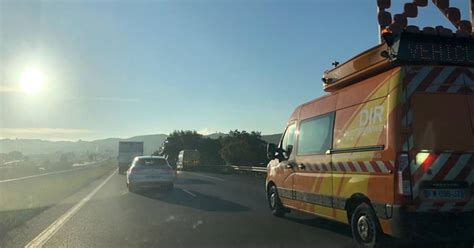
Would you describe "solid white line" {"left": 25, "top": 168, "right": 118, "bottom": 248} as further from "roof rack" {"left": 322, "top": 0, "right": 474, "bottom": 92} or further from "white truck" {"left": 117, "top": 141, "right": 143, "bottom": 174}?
"white truck" {"left": 117, "top": 141, "right": 143, "bottom": 174}

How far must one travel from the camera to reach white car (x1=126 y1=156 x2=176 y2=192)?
2078cm

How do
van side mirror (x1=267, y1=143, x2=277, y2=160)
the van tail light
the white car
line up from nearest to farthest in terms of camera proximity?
the van tail light, van side mirror (x1=267, y1=143, x2=277, y2=160), the white car

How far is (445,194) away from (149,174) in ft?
50.3

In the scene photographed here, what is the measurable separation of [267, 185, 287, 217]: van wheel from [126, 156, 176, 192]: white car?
31.3ft

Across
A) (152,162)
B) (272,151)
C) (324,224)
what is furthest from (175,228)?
(152,162)

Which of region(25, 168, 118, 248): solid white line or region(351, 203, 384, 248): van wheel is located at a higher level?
region(351, 203, 384, 248): van wheel

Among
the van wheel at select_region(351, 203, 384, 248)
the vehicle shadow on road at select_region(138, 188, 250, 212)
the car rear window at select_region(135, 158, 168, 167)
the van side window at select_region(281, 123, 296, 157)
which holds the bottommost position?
the vehicle shadow on road at select_region(138, 188, 250, 212)

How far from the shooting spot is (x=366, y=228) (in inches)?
305

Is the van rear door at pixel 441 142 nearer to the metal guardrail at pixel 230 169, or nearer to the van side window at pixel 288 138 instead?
the van side window at pixel 288 138

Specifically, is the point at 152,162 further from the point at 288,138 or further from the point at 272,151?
A: the point at 288,138

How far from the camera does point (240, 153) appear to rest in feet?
228

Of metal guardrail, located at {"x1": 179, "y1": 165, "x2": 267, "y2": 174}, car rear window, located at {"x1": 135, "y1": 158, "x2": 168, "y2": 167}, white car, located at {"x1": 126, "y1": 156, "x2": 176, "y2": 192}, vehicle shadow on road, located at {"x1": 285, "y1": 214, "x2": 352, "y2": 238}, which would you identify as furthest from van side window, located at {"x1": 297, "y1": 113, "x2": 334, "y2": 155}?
metal guardrail, located at {"x1": 179, "y1": 165, "x2": 267, "y2": 174}

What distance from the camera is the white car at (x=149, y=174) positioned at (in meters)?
20.8

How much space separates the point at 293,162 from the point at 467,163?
400 centimetres
